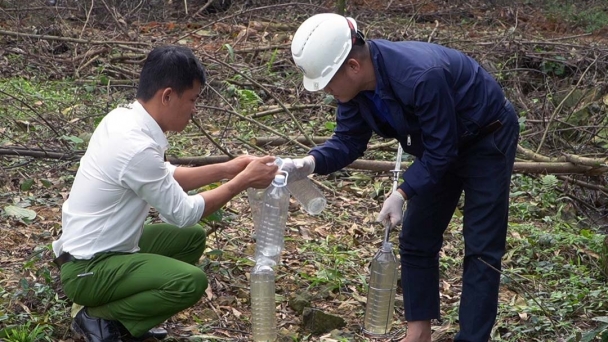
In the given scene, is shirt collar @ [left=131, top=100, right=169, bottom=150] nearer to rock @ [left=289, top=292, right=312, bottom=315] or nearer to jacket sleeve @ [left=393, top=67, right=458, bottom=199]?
jacket sleeve @ [left=393, top=67, right=458, bottom=199]

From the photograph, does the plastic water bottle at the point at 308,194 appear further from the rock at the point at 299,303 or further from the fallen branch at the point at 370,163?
the fallen branch at the point at 370,163

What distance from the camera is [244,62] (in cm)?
947

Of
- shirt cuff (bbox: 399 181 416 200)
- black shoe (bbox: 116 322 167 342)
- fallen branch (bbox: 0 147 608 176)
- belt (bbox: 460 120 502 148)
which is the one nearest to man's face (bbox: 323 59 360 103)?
shirt cuff (bbox: 399 181 416 200)

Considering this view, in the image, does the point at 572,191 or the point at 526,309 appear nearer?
the point at 526,309

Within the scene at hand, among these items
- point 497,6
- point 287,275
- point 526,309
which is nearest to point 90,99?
point 287,275

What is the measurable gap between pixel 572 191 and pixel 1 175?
14.7ft

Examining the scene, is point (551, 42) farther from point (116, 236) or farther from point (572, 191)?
point (116, 236)

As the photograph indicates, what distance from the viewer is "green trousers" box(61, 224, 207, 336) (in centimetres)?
371

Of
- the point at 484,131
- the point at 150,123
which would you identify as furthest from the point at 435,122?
the point at 150,123

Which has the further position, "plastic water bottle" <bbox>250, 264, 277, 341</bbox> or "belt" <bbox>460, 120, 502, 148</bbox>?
"plastic water bottle" <bbox>250, 264, 277, 341</bbox>

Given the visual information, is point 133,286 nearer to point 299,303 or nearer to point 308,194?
point 299,303

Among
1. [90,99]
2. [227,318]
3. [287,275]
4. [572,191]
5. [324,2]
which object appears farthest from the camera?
[324,2]

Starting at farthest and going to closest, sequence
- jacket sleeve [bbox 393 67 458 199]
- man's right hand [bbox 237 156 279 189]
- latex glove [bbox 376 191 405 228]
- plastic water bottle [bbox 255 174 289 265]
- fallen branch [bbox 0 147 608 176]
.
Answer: fallen branch [bbox 0 147 608 176] < plastic water bottle [bbox 255 174 289 265] < man's right hand [bbox 237 156 279 189] < latex glove [bbox 376 191 405 228] < jacket sleeve [bbox 393 67 458 199]

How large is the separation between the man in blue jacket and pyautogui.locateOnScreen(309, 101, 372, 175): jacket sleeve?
0.02m
